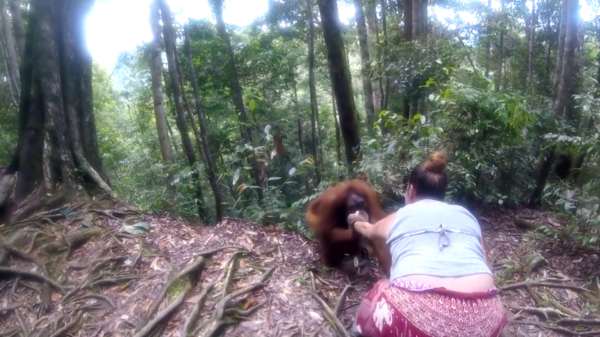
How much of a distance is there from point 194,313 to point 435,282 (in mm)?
1711

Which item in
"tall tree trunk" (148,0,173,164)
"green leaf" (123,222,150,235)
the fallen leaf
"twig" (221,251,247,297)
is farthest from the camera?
"tall tree trunk" (148,0,173,164)

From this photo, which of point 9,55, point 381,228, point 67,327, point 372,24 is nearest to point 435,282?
point 381,228

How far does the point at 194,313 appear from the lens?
3.26m

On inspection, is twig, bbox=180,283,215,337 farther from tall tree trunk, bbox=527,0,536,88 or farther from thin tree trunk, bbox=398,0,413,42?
tall tree trunk, bbox=527,0,536,88

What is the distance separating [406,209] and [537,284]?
2.01 meters

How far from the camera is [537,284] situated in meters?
3.92

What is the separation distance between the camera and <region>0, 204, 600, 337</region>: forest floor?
11.0ft

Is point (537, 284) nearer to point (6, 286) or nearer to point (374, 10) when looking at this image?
point (6, 286)

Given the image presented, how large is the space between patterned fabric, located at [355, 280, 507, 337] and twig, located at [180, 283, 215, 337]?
54.7 inches

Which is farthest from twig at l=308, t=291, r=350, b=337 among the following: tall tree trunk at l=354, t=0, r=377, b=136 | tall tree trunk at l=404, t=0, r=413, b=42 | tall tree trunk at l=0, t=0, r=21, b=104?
tall tree trunk at l=0, t=0, r=21, b=104

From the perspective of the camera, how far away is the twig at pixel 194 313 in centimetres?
313

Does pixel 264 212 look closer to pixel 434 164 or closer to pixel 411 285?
pixel 434 164

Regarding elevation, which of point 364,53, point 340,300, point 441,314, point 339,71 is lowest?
point 340,300

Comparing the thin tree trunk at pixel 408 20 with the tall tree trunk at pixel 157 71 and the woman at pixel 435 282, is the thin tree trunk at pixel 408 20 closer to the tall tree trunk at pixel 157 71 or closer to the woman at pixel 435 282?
the tall tree trunk at pixel 157 71
